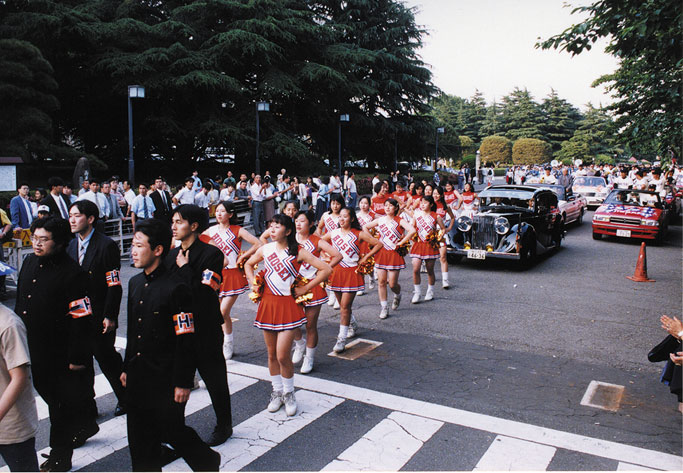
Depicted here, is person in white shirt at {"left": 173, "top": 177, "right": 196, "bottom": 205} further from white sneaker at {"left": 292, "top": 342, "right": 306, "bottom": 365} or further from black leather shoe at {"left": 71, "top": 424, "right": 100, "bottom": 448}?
black leather shoe at {"left": 71, "top": 424, "right": 100, "bottom": 448}

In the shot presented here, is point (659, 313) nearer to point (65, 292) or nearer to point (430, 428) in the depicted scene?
point (430, 428)

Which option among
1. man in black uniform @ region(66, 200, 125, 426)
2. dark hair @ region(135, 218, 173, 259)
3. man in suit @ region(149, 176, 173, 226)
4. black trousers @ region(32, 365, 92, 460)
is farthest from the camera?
man in suit @ region(149, 176, 173, 226)

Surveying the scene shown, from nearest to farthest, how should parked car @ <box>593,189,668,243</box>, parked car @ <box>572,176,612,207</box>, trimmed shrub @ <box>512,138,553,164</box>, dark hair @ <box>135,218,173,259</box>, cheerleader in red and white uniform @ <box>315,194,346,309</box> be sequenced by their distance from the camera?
dark hair @ <box>135,218,173,259</box>, cheerleader in red and white uniform @ <box>315,194,346,309</box>, parked car @ <box>593,189,668,243</box>, parked car @ <box>572,176,612,207</box>, trimmed shrub @ <box>512,138,553,164</box>

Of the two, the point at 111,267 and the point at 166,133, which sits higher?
the point at 166,133

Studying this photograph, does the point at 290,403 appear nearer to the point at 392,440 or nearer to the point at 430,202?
the point at 392,440

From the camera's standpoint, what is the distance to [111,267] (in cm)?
509

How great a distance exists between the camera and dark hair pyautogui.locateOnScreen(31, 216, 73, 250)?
4.09 m

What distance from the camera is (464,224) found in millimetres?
12742

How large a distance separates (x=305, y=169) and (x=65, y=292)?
27.7 meters

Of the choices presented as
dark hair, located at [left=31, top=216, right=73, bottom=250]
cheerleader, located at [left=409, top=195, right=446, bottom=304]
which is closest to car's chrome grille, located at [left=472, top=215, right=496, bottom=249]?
cheerleader, located at [left=409, top=195, right=446, bottom=304]

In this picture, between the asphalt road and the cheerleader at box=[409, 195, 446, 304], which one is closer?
the asphalt road

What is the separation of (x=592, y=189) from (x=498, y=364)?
2306 cm

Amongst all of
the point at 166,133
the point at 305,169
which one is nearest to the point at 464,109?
the point at 305,169

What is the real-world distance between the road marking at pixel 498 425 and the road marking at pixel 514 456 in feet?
0.39
